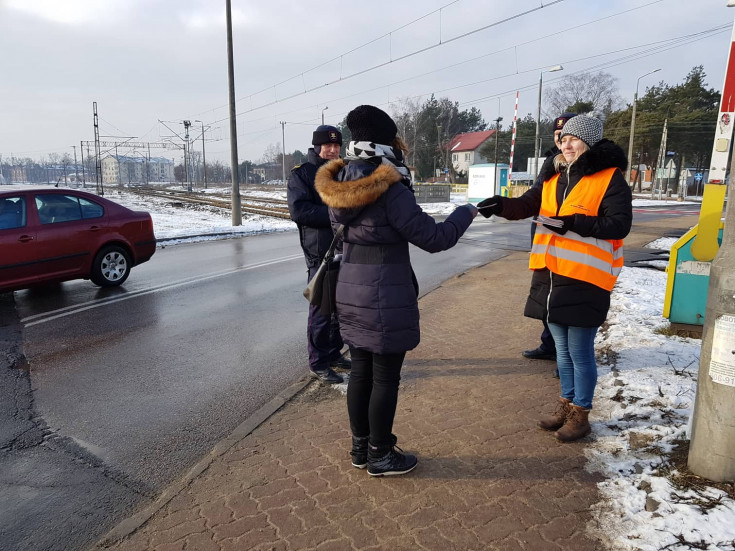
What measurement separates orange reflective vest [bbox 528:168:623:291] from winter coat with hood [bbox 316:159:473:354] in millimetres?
744

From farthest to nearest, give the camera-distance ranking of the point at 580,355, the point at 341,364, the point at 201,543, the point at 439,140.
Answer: the point at 439,140 → the point at 341,364 → the point at 580,355 → the point at 201,543

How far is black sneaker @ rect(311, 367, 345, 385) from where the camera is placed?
14.4ft

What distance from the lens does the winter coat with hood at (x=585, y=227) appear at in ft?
9.78

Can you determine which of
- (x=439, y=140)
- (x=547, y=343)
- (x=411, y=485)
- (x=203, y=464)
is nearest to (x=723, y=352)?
(x=411, y=485)

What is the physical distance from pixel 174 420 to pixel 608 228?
3211mm

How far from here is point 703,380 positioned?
2.65 m

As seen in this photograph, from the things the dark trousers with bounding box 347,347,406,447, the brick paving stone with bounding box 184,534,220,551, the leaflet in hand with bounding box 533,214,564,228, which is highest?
the leaflet in hand with bounding box 533,214,564,228

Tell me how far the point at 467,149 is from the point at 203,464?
76.7 m

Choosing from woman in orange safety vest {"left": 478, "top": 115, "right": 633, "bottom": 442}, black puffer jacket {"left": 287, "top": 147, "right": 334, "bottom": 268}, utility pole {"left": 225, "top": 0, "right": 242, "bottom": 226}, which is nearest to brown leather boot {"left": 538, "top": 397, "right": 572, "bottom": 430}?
woman in orange safety vest {"left": 478, "top": 115, "right": 633, "bottom": 442}

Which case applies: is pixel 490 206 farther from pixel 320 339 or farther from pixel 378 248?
pixel 320 339

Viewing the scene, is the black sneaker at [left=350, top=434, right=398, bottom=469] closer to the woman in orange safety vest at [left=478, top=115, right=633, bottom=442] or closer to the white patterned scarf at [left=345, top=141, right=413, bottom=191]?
the woman in orange safety vest at [left=478, top=115, right=633, bottom=442]

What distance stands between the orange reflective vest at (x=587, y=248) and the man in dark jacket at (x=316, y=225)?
172 cm

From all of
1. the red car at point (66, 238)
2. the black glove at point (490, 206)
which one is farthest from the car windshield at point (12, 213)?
the black glove at point (490, 206)

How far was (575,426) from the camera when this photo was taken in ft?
10.8
